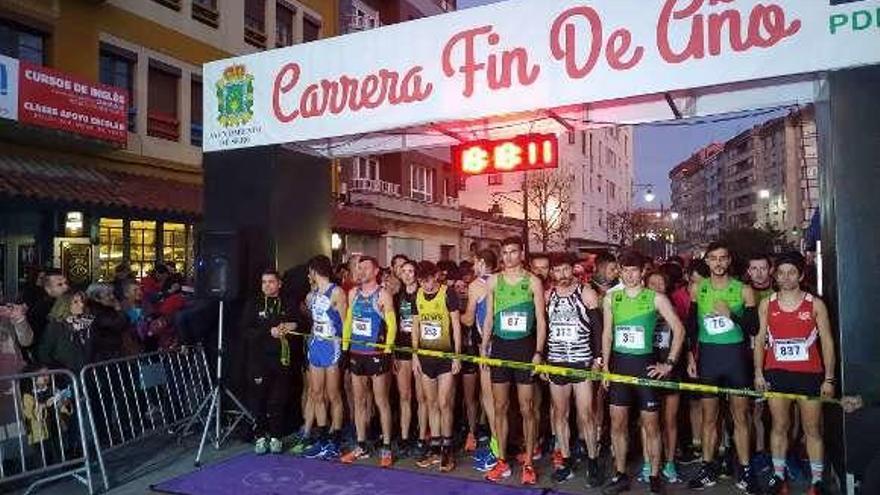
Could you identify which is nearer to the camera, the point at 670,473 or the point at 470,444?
the point at 670,473

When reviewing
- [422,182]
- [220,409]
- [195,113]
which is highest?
[195,113]

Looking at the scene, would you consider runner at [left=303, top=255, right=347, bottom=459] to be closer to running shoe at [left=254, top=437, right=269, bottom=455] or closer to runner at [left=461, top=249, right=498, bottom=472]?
running shoe at [left=254, top=437, right=269, bottom=455]

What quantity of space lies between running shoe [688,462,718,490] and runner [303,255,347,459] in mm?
3635

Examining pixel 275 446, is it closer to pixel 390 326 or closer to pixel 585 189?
pixel 390 326

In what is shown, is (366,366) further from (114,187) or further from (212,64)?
(114,187)

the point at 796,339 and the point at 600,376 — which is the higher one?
the point at 796,339

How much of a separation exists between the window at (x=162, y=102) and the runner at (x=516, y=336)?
14.1 meters

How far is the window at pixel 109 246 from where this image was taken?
16.1m

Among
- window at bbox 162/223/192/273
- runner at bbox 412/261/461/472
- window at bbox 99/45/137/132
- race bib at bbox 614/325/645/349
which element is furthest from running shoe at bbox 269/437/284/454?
window at bbox 99/45/137/132

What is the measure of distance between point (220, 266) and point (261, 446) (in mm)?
2032

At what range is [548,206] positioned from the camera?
4147cm

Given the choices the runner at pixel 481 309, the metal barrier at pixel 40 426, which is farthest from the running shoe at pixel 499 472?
the metal barrier at pixel 40 426

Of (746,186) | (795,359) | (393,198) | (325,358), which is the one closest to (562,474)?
(795,359)

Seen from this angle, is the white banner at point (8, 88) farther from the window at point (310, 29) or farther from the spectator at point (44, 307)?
the window at point (310, 29)
